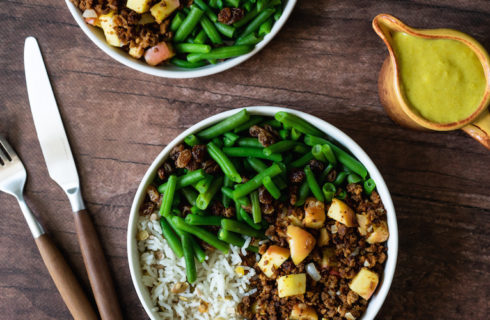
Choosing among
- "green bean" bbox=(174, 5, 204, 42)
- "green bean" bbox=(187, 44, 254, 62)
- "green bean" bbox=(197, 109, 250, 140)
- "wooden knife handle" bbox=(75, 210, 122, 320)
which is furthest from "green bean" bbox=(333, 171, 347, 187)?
"wooden knife handle" bbox=(75, 210, 122, 320)

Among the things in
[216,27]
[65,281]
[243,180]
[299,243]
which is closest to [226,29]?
[216,27]

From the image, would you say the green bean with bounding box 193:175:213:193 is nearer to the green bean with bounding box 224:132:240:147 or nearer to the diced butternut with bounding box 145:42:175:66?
the green bean with bounding box 224:132:240:147

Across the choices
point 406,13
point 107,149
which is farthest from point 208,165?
point 406,13

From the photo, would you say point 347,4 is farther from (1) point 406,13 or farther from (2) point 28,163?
(2) point 28,163

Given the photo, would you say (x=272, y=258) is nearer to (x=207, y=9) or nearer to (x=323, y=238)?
(x=323, y=238)

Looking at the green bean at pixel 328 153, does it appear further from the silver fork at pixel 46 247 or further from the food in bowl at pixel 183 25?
the silver fork at pixel 46 247

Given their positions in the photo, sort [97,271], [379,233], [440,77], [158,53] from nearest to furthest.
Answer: [440,77]
[379,233]
[158,53]
[97,271]
